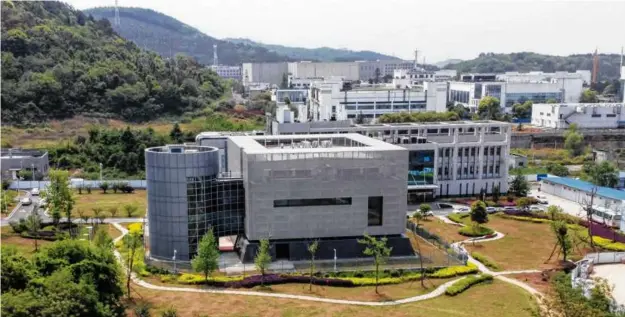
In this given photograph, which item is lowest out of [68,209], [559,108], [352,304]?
[352,304]

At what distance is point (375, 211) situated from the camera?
114ft

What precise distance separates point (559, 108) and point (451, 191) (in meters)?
42.6

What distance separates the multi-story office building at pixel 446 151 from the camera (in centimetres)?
5150

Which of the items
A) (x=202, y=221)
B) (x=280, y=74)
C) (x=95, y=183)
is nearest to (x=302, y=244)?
(x=202, y=221)

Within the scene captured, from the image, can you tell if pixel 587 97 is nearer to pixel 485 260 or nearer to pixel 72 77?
pixel 485 260

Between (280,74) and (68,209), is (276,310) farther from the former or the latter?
(280,74)

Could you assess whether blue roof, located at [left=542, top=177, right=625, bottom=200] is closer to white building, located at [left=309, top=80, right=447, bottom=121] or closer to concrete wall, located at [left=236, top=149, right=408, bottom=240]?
concrete wall, located at [left=236, top=149, right=408, bottom=240]

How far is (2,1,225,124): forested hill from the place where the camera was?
249ft

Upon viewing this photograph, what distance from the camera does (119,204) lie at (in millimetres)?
48844

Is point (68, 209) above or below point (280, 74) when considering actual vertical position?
below

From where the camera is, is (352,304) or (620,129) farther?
(620,129)

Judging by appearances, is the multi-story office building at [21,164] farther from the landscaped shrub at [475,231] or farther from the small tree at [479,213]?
the small tree at [479,213]

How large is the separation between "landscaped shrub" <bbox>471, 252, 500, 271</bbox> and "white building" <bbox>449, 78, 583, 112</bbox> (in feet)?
240

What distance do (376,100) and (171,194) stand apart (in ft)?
203
